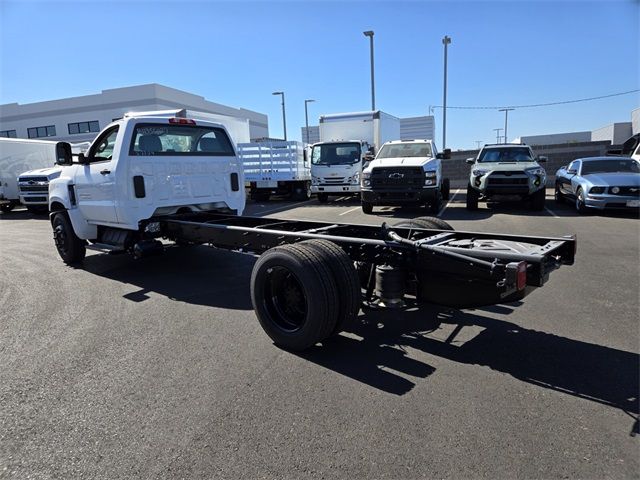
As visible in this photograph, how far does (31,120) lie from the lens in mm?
50125

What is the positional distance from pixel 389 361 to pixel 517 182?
10.7 metres

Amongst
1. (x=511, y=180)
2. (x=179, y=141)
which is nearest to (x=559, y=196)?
(x=511, y=180)

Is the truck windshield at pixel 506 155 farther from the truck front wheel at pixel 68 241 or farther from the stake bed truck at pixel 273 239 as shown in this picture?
the truck front wheel at pixel 68 241

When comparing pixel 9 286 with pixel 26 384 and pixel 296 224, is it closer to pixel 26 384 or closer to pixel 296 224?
pixel 26 384

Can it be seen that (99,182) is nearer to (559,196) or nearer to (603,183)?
(603,183)

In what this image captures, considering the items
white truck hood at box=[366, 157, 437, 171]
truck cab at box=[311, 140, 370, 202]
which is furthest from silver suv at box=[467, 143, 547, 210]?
truck cab at box=[311, 140, 370, 202]

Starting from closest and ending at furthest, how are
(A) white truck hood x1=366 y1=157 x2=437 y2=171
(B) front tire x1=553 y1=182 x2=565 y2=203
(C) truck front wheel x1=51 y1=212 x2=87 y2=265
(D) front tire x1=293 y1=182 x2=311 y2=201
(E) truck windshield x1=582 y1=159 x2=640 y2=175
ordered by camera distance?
(C) truck front wheel x1=51 y1=212 x2=87 y2=265 → (E) truck windshield x1=582 y1=159 x2=640 y2=175 → (A) white truck hood x1=366 y1=157 x2=437 y2=171 → (B) front tire x1=553 y1=182 x2=565 y2=203 → (D) front tire x1=293 y1=182 x2=311 y2=201

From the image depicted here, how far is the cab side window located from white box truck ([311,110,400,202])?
1057 centimetres

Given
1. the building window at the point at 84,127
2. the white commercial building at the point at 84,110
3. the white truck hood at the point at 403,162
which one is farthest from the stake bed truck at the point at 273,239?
the building window at the point at 84,127

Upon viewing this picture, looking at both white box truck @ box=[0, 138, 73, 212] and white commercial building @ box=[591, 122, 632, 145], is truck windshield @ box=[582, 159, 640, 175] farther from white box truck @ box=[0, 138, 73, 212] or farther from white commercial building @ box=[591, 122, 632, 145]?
white commercial building @ box=[591, 122, 632, 145]

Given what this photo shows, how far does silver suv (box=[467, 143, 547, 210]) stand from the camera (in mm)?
12492

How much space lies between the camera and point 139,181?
20.2 feet

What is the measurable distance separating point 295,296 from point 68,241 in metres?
5.43

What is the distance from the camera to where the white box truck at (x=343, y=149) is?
1683cm
